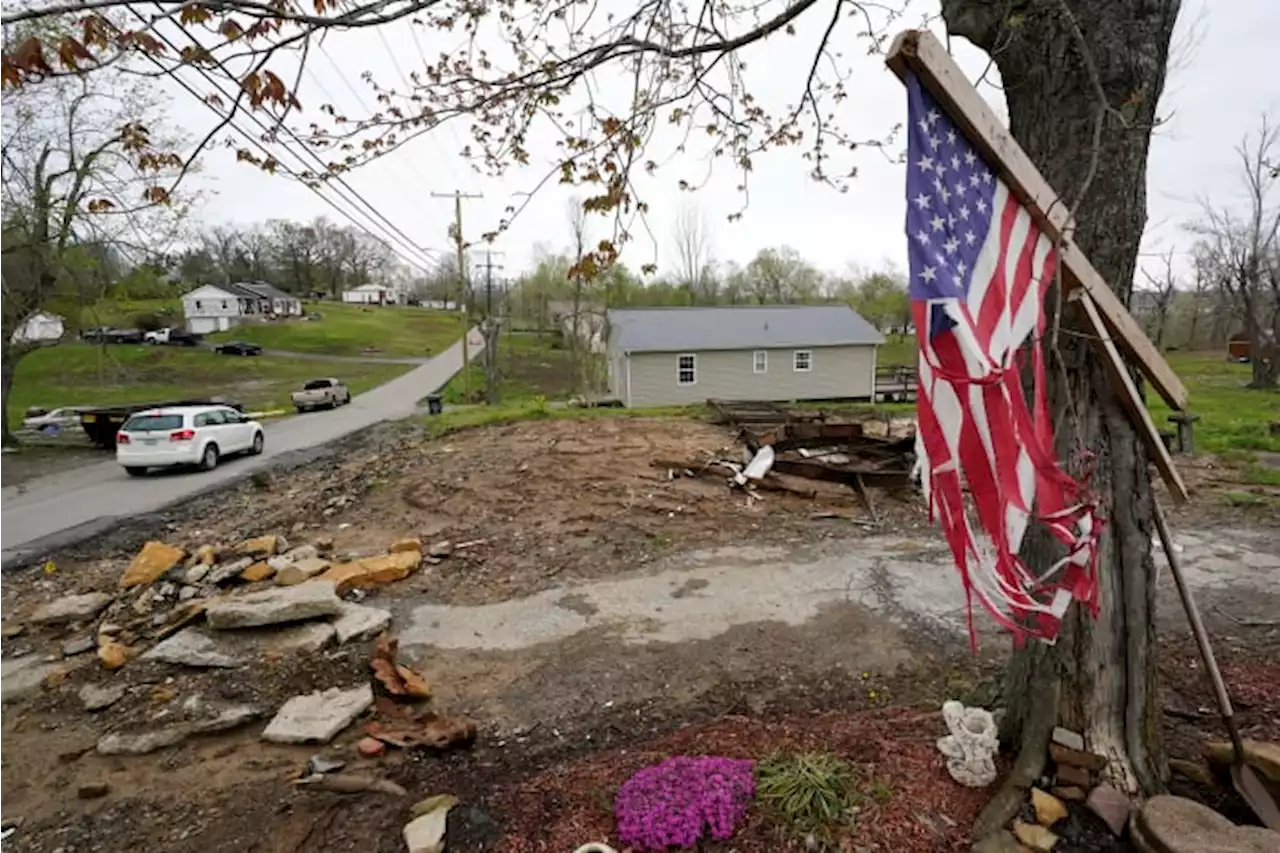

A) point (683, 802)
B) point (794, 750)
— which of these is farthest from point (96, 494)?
point (794, 750)

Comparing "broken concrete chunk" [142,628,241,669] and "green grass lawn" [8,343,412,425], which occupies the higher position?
"green grass lawn" [8,343,412,425]

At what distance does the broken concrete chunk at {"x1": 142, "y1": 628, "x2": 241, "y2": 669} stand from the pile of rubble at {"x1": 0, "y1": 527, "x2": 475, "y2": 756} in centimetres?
1

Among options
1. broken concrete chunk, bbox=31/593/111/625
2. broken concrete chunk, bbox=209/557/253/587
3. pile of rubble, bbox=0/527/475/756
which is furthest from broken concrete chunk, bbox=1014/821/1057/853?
broken concrete chunk, bbox=31/593/111/625

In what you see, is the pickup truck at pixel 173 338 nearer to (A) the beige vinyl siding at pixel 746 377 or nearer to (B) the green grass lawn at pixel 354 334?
(B) the green grass lawn at pixel 354 334

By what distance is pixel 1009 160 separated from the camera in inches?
105

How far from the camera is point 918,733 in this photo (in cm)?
388

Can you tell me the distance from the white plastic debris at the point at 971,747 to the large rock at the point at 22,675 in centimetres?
675

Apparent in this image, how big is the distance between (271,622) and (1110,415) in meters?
A: 6.38

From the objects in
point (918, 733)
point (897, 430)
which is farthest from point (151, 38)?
point (897, 430)

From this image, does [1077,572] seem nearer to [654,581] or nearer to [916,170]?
[916,170]

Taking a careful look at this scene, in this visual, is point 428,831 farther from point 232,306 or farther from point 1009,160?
point 232,306

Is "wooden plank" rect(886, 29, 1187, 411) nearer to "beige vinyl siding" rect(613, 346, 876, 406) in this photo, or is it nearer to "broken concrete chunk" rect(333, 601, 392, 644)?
"broken concrete chunk" rect(333, 601, 392, 644)

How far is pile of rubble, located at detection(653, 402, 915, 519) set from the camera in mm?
10703

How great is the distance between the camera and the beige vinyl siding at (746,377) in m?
31.3
